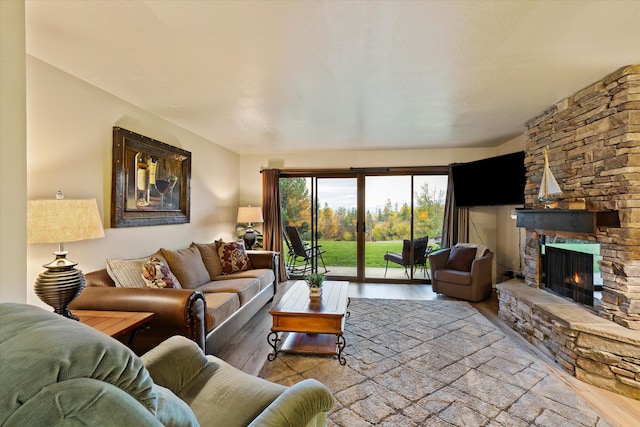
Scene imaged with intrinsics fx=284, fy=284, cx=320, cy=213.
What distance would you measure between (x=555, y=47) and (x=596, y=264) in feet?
6.60

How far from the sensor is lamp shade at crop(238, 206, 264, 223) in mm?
5160

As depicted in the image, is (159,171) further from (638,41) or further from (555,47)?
(638,41)

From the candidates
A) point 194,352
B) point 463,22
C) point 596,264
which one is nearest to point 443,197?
point 596,264

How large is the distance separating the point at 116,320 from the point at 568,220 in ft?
12.8

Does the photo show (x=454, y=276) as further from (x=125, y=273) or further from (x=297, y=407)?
(x=125, y=273)

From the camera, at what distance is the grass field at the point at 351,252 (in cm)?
557

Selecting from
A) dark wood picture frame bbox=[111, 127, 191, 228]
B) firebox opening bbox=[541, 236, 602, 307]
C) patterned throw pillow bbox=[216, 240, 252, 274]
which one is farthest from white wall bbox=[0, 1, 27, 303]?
firebox opening bbox=[541, 236, 602, 307]

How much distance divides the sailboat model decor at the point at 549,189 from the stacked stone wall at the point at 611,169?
4.4 inches

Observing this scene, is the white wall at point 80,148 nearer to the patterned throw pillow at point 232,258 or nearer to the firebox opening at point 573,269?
the patterned throw pillow at point 232,258

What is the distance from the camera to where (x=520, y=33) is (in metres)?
1.82

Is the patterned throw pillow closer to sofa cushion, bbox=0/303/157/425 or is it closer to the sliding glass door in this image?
the sliding glass door

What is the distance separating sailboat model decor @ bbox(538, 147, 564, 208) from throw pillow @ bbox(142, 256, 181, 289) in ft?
12.9

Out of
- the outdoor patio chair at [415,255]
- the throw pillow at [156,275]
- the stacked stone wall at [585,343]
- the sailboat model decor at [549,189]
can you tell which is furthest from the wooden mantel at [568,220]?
the throw pillow at [156,275]

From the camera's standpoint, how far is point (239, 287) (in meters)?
3.22
